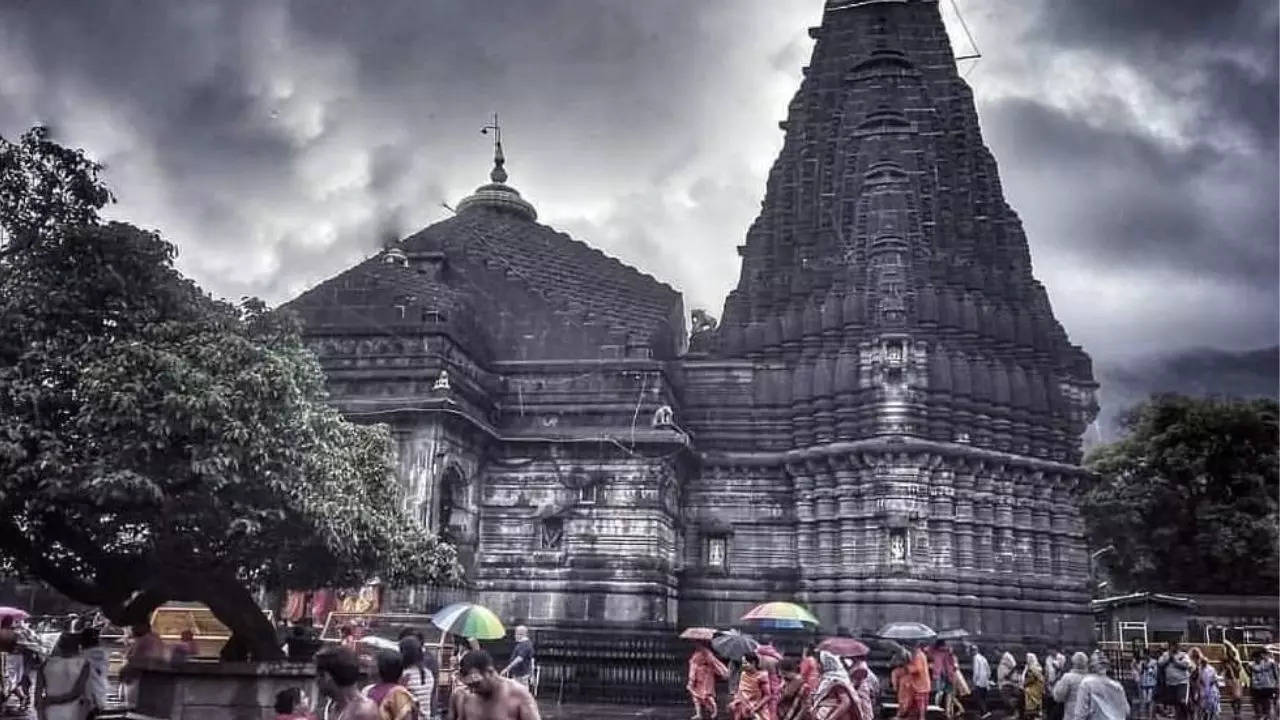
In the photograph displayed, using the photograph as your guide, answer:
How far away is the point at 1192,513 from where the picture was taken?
131ft

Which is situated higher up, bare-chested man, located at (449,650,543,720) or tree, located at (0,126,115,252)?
tree, located at (0,126,115,252)

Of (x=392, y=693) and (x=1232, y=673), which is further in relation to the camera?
(x=1232, y=673)

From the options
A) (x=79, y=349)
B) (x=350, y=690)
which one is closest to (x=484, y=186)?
(x=79, y=349)

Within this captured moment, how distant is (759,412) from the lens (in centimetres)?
2783

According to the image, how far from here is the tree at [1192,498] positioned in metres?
37.9

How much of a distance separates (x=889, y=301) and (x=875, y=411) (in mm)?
2703

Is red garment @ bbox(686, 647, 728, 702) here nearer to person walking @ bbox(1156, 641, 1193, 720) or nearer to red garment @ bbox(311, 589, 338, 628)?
person walking @ bbox(1156, 641, 1193, 720)

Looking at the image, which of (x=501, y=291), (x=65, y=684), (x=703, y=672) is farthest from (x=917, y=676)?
(x=501, y=291)

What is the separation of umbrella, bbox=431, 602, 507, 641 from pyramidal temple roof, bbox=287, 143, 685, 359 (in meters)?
8.88

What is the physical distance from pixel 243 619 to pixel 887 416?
51.9ft

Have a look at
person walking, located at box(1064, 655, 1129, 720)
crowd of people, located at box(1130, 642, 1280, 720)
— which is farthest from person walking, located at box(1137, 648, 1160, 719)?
person walking, located at box(1064, 655, 1129, 720)

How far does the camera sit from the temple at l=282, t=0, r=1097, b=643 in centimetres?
2431

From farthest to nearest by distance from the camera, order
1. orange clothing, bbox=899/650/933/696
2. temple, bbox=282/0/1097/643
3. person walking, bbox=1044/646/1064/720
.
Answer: temple, bbox=282/0/1097/643 → person walking, bbox=1044/646/1064/720 → orange clothing, bbox=899/650/933/696

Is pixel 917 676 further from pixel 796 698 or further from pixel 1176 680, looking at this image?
pixel 796 698
